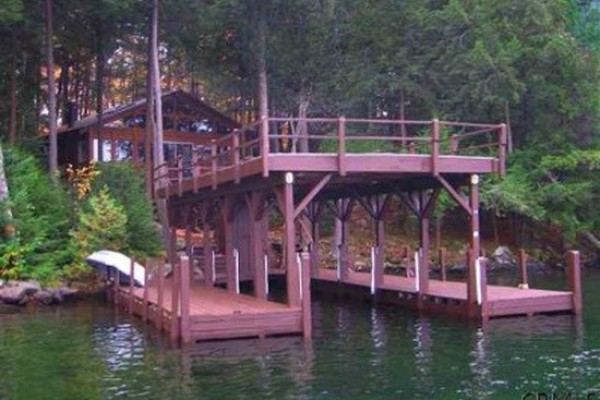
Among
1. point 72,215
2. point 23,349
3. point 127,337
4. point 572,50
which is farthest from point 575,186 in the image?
point 23,349

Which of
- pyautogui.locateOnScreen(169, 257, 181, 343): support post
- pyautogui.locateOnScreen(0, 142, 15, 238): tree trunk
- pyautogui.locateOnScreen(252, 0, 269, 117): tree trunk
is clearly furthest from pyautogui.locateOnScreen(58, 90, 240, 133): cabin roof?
pyautogui.locateOnScreen(169, 257, 181, 343): support post

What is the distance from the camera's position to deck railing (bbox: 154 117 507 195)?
18688 millimetres

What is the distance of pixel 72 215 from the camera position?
2831 centimetres

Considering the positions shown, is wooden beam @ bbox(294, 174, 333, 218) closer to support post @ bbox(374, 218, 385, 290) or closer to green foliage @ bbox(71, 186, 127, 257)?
support post @ bbox(374, 218, 385, 290)

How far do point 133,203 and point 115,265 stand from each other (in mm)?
5430

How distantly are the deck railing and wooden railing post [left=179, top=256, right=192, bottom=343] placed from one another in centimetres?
260

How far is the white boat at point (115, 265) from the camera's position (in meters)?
24.5

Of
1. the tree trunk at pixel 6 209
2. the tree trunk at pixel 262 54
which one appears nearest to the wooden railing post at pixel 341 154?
the tree trunk at pixel 6 209

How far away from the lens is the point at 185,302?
16.2 meters

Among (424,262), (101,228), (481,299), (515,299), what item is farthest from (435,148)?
(101,228)

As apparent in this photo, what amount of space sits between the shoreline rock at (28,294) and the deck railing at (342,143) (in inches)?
199

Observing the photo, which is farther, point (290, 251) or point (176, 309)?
point (290, 251)

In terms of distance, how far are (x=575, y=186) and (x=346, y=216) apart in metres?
13.1

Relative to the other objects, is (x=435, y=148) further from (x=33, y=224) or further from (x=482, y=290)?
(x=33, y=224)
